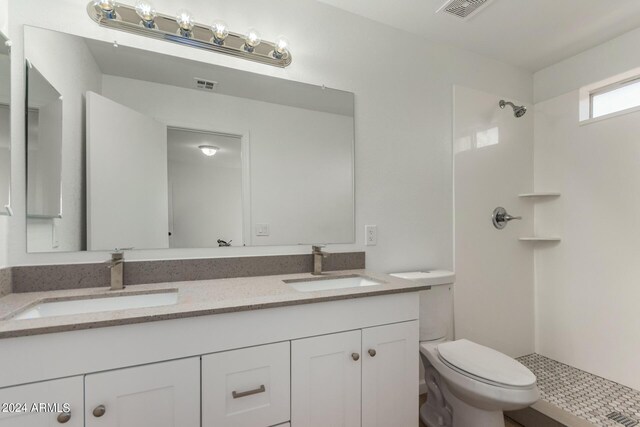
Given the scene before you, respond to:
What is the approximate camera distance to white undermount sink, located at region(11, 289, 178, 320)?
1.05 m

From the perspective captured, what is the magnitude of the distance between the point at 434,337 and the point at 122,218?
1.80 m

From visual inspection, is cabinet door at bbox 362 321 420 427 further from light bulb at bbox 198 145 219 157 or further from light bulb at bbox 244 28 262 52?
light bulb at bbox 244 28 262 52

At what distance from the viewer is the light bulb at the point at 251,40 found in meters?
1.46

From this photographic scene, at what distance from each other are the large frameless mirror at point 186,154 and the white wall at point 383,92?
73 millimetres

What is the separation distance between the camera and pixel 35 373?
80cm

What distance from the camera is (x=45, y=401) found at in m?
0.81

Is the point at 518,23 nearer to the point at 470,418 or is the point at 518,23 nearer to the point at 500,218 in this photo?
the point at 500,218

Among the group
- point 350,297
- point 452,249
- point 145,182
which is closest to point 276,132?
point 145,182

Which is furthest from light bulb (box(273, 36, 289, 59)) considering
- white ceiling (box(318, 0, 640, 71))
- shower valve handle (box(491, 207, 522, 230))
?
shower valve handle (box(491, 207, 522, 230))

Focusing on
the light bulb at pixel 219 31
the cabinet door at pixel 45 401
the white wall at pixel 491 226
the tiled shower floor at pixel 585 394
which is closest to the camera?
the cabinet door at pixel 45 401

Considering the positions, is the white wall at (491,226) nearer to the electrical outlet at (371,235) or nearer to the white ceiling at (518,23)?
the white ceiling at (518,23)

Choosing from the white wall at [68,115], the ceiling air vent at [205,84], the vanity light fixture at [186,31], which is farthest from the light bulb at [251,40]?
the white wall at [68,115]

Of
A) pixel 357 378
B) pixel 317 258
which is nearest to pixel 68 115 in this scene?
pixel 317 258

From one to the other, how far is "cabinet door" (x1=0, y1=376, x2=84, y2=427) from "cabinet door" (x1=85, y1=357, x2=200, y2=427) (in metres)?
0.03
